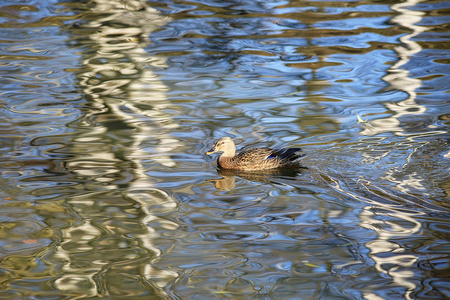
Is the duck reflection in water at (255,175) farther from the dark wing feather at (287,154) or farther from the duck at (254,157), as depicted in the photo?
the dark wing feather at (287,154)

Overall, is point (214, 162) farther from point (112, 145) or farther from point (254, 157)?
point (112, 145)

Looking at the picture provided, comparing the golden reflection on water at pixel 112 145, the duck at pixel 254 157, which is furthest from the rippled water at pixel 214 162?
the duck at pixel 254 157

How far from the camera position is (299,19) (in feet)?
52.1

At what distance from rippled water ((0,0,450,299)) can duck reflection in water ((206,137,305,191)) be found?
8 centimetres

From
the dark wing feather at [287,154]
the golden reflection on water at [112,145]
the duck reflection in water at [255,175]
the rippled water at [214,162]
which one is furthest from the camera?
the dark wing feather at [287,154]

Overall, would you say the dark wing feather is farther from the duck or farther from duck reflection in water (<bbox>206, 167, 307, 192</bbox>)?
duck reflection in water (<bbox>206, 167, 307, 192</bbox>)

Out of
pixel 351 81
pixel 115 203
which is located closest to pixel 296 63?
pixel 351 81

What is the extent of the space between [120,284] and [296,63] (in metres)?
8.05

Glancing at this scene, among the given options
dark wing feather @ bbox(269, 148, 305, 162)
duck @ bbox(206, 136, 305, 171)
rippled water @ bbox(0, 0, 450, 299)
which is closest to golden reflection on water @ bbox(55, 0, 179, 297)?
rippled water @ bbox(0, 0, 450, 299)

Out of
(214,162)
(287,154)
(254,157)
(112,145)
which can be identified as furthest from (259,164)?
(112,145)

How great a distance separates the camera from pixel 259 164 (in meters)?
8.05

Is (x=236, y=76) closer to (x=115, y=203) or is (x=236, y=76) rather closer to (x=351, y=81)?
(x=351, y=81)

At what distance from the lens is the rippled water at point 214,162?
5617 mm

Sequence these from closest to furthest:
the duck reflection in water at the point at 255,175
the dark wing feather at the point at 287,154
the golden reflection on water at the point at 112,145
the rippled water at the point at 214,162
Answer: the rippled water at the point at 214,162, the golden reflection on water at the point at 112,145, the duck reflection in water at the point at 255,175, the dark wing feather at the point at 287,154
